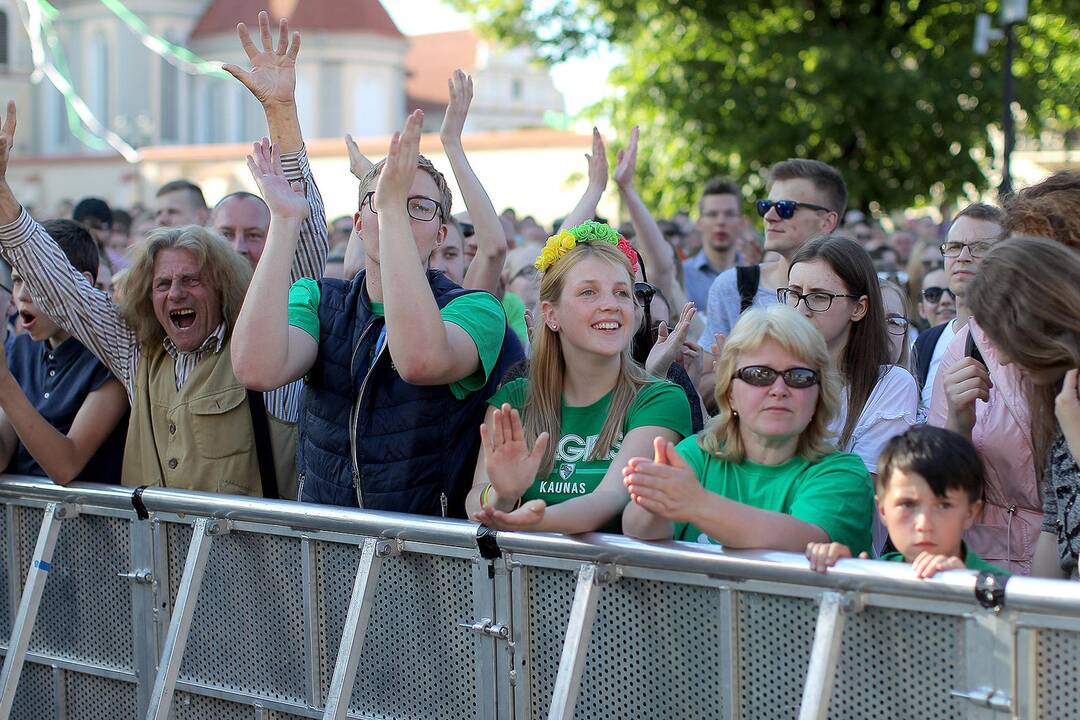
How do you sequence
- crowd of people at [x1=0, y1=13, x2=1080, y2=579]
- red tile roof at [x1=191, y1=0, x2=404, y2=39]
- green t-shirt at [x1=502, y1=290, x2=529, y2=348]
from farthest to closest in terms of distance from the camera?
red tile roof at [x1=191, y1=0, x2=404, y2=39] < green t-shirt at [x1=502, y1=290, x2=529, y2=348] < crowd of people at [x1=0, y1=13, x2=1080, y2=579]

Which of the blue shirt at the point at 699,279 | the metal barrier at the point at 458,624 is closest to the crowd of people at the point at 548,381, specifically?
the metal barrier at the point at 458,624

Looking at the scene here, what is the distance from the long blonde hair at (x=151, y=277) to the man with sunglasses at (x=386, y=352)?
54cm

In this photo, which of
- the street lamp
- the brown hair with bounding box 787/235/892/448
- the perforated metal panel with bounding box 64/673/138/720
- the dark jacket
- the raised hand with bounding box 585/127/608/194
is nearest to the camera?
the brown hair with bounding box 787/235/892/448

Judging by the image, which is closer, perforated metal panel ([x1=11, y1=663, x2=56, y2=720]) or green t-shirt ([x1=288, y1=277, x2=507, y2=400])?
green t-shirt ([x1=288, y1=277, x2=507, y2=400])

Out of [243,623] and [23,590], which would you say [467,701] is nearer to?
[243,623]

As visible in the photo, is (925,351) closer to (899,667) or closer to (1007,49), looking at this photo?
(899,667)

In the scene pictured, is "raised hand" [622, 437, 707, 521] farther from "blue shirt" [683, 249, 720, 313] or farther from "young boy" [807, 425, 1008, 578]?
"blue shirt" [683, 249, 720, 313]

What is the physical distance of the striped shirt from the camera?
14.5 feet

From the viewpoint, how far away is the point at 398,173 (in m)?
3.53

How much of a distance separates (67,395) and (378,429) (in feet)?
4.90

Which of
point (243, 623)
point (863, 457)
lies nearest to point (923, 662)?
point (863, 457)

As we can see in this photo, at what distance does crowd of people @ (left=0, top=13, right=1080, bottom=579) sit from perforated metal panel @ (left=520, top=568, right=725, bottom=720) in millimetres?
158

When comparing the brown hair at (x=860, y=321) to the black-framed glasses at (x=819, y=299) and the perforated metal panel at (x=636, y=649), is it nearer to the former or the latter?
the black-framed glasses at (x=819, y=299)

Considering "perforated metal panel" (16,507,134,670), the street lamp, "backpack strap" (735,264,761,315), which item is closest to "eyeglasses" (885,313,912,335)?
"backpack strap" (735,264,761,315)
